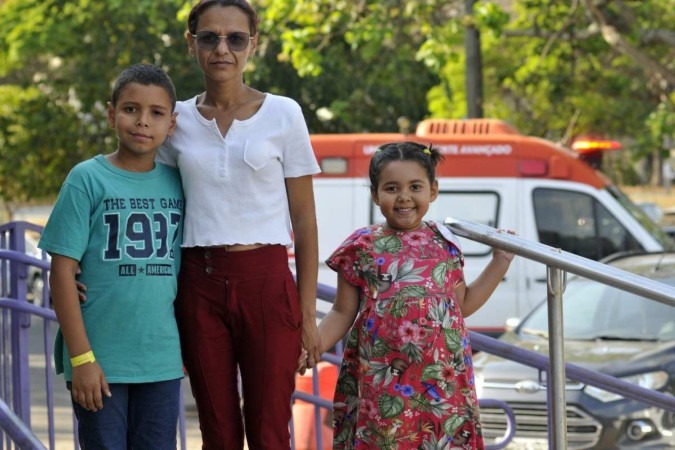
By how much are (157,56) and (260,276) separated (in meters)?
18.9

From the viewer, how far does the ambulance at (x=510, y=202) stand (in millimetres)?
10906

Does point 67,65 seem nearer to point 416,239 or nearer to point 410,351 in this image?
point 416,239

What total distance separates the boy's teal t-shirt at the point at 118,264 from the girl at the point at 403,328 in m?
0.51

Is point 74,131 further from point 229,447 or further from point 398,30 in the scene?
point 229,447

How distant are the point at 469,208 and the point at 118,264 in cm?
801

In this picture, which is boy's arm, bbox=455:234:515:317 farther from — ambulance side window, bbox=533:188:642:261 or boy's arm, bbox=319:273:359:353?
ambulance side window, bbox=533:188:642:261

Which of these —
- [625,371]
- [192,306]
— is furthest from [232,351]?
[625,371]

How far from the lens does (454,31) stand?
1444cm

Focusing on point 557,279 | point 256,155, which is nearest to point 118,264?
point 256,155

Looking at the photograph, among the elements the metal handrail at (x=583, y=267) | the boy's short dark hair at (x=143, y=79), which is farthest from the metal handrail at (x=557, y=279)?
the boy's short dark hair at (x=143, y=79)

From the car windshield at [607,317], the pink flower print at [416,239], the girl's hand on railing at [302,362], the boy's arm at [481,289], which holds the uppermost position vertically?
the pink flower print at [416,239]

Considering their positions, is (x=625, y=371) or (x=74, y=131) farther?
(x=74, y=131)

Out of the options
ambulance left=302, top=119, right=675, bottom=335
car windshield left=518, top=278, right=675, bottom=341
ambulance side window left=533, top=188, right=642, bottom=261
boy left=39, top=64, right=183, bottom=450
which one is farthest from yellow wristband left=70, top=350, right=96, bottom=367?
ambulance side window left=533, top=188, right=642, bottom=261

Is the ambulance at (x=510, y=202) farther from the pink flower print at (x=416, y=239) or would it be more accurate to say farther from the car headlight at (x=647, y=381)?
the pink flower print at (x=416, y=239)
